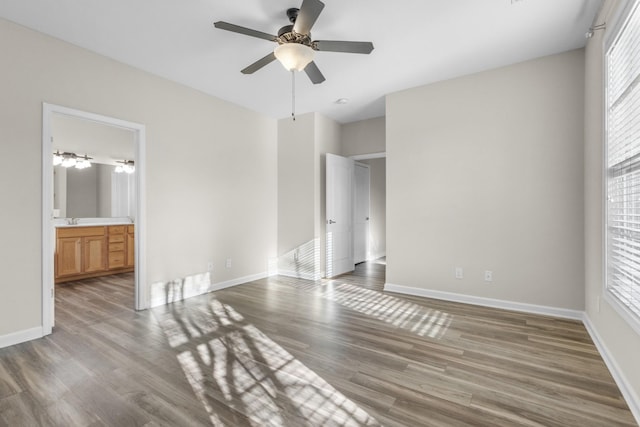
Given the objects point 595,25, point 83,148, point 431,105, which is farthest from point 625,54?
point 83,148

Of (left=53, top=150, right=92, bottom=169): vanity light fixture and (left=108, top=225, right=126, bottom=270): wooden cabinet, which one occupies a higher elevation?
(left=53, top=150, right=92, bottom=169): vanity light fixture

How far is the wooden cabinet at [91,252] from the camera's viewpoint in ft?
15.8

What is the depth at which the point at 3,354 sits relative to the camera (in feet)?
7.93

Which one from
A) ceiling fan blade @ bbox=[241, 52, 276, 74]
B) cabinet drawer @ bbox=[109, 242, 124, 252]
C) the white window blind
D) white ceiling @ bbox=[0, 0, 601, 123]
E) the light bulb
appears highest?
white ceiling @ bbox=[0, 0, 601, 123]

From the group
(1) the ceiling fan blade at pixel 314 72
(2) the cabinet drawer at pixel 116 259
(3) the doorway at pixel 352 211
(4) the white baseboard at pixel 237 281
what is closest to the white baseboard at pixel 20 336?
(4) the white baseboard at pixel 237 281

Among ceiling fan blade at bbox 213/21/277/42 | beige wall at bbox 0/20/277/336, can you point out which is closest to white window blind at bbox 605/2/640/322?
ceiling fan blade at bbox 213/21/277/42

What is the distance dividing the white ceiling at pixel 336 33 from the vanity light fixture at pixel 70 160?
323cm

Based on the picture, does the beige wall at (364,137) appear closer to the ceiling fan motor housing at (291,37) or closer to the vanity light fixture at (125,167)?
the ceiling fan motor housing at (291,37)

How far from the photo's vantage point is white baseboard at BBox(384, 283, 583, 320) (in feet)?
10.4

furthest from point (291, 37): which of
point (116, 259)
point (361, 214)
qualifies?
point (116, 259)

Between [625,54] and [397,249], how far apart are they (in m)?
2.85

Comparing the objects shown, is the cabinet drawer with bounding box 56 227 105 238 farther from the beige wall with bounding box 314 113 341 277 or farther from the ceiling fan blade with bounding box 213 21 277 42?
the ceiling fan blade with bounding box 213 21 277 42

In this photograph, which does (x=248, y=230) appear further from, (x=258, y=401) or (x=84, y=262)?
(x=258, y=401)

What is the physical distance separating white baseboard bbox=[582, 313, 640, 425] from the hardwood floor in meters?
0.04
